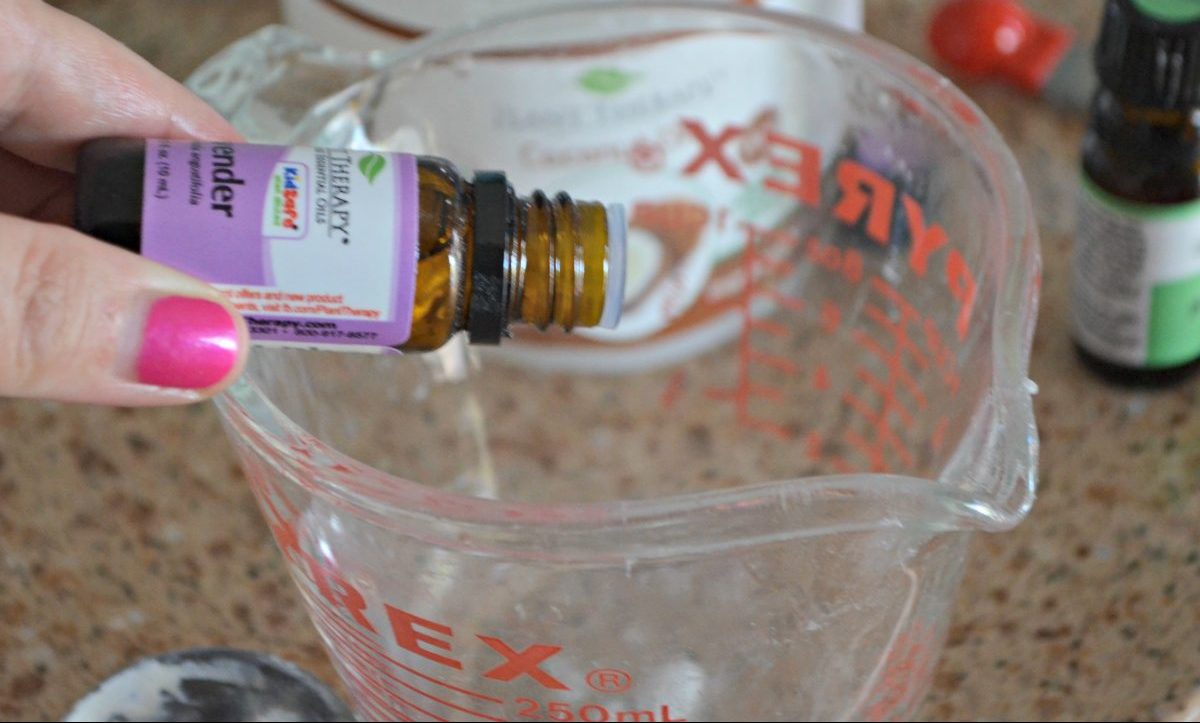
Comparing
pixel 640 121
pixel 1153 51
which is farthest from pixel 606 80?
pixel 1153 51

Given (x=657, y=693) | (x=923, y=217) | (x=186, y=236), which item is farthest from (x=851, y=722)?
(x=186, y=236)

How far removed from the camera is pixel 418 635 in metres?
0.52

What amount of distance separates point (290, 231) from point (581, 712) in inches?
8.3

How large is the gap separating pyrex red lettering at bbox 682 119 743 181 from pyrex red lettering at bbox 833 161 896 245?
2.3 inches

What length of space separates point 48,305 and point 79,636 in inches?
11.4

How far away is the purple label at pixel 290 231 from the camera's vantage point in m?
0.44

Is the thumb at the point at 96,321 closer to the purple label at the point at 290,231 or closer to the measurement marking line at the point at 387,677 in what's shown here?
the purple label at the point at 290,231

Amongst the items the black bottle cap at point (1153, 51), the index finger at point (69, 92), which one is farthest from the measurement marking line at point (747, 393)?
the index finger at point (69, 92)

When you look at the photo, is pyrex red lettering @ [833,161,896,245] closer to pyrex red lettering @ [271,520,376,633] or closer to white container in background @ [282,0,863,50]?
white container in background @ [282,0,863,50]

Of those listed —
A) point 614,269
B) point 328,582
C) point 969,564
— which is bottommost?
point 969,564

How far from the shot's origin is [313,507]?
504mm

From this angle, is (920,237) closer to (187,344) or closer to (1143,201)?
(1143,201)

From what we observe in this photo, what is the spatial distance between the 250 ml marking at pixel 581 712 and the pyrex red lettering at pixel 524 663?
0.05 ft

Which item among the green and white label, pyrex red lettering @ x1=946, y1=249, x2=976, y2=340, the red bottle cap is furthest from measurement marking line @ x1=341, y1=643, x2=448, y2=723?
the red bottle cap
